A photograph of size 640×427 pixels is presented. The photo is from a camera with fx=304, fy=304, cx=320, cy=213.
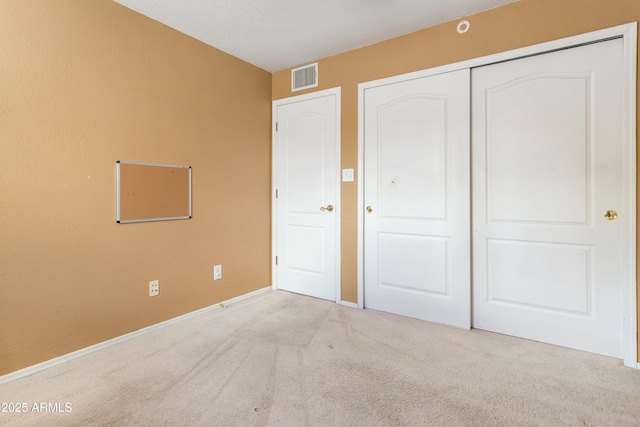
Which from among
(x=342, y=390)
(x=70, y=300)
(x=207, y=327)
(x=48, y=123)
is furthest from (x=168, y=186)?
(x=342, y=390)

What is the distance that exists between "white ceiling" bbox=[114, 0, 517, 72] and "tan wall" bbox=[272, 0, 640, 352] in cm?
9

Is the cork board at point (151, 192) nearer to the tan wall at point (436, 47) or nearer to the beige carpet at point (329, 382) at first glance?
the beige carpet at point (329, 382)

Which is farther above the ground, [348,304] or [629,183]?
[629,183]

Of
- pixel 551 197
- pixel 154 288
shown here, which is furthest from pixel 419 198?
pixel 154 288

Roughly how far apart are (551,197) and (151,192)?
115 inches

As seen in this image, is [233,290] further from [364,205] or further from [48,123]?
[48,123]

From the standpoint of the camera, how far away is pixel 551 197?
211 centimetres

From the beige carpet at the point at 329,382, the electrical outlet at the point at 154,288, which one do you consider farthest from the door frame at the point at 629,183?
the electrical outlet at the point at 154,288

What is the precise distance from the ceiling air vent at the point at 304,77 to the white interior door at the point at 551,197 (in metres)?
1.49

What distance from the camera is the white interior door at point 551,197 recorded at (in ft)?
6.34

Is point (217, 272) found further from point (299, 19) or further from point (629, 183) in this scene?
point (629, 183)

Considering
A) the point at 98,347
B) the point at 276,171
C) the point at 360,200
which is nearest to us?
the point at 98,347

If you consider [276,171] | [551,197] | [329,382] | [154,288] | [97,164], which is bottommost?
[329,382]

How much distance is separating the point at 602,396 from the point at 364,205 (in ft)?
6.38
